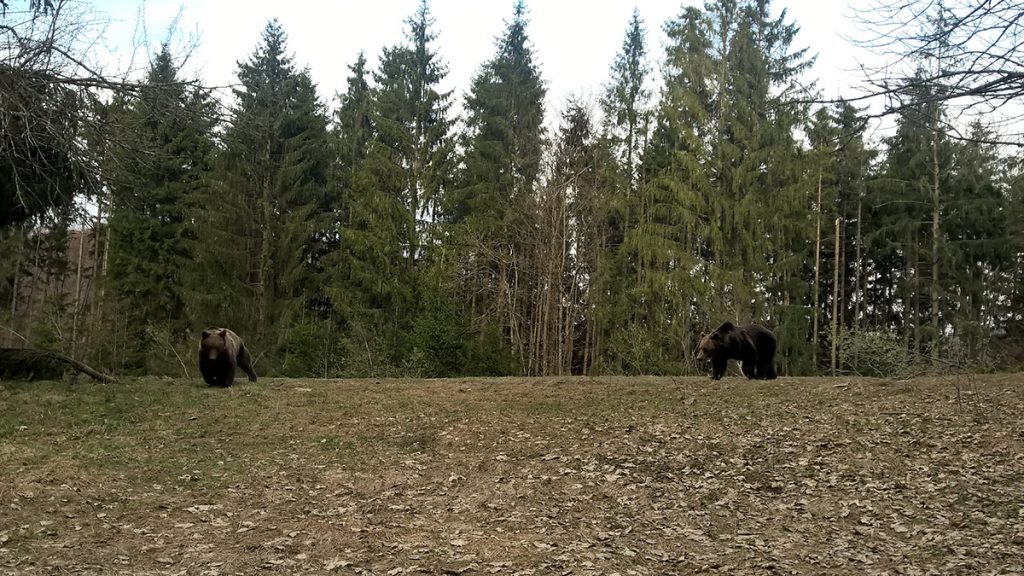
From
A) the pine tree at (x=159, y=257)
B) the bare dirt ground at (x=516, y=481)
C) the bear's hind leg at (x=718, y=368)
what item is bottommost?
the bare dirt ground at (x=516, y=481)

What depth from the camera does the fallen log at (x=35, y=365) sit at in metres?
12.4

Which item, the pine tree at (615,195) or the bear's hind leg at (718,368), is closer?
the bear's hind leg at (718,368)

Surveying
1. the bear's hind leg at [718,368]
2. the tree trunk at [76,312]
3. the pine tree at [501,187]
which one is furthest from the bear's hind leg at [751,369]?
the tree trunk at [76,312]

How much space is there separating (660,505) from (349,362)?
1904 centimetres

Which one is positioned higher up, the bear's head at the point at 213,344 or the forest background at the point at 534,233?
the forest background at the point at 534,233

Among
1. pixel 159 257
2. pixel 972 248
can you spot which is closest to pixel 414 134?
pixel 159 257

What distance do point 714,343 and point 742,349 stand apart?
65 cm

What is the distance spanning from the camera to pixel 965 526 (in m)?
6.71

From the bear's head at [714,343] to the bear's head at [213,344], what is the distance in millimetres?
8809

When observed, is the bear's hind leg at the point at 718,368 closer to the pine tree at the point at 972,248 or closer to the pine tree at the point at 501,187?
Result: the pine tree at the point at 501,187

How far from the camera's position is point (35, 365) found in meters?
12.6

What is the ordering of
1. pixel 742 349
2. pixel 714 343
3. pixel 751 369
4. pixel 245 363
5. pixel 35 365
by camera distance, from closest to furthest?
pixel 35 365 → pixel 245 363 → pixel 714 343 → pixel 742 349 → pixel 751 369

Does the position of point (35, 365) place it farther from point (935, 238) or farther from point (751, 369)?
point (935, 238)

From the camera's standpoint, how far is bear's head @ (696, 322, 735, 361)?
569 inches
